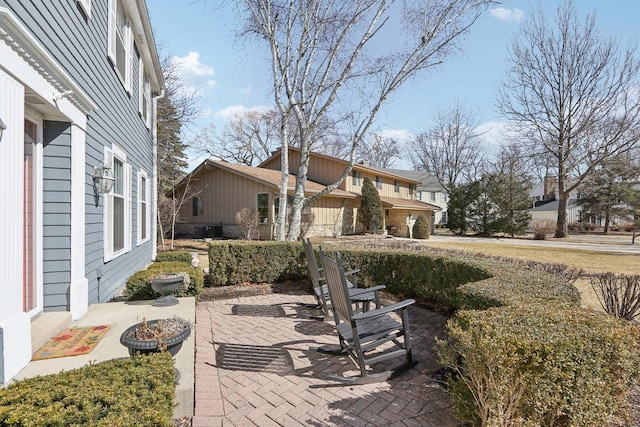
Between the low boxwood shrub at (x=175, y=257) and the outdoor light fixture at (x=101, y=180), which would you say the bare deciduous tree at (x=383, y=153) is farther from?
the outdoor light fixture at (x=101, y=180)

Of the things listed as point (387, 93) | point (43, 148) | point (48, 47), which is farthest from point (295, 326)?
point (387, 93)

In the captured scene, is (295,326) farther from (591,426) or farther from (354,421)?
(591,426)

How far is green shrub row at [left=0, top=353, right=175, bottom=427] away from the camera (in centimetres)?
154

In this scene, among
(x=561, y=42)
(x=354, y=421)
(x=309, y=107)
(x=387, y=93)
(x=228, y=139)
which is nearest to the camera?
(x=354, y=421)

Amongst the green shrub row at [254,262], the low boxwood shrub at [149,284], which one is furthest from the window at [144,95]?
the low boxwood shrub at [149,284]

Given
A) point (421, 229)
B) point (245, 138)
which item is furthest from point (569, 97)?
point (245, 138)

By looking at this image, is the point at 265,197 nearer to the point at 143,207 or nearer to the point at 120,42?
the point at 143,207

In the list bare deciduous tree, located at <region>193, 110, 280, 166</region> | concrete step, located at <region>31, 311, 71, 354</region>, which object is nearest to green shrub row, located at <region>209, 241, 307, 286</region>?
concrete step, located at <region>31, 311, 71, 354</region>

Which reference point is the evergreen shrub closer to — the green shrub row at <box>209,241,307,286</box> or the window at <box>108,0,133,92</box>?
the green shrub row at <box>209,241,307,286</box>

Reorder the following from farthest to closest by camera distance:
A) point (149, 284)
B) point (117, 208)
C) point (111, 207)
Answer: point (117, 208) → point (111, 207) → point (149, 284)

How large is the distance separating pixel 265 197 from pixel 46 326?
14.1 meters

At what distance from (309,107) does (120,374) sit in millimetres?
11514

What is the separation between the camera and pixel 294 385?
3.11 metres

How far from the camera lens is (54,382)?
1.92m
